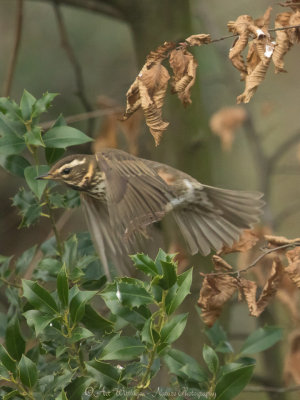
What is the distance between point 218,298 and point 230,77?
1.69 metres

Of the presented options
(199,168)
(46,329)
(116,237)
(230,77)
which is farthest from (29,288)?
(230,77)

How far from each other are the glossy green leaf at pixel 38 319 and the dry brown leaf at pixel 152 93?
0.38m

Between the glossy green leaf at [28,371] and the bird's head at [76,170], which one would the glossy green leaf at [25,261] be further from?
the glossy green leaf at [28,371]

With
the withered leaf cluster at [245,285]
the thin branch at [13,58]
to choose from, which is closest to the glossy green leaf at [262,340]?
the withered leaf cluster at [245,285]

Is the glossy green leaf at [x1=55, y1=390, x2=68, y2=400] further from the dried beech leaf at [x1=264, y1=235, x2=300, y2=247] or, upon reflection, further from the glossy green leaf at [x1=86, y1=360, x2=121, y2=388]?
the dried beech leaf at [x1=264, y1=235, x2=300, y2=247]

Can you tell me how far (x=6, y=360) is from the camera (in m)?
1.52

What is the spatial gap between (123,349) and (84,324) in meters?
0.21

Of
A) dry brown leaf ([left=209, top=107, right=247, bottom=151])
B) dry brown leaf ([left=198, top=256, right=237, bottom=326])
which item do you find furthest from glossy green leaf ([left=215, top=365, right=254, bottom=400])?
dry brown leaf ([left=209, top=107, right=247, bottom=151])

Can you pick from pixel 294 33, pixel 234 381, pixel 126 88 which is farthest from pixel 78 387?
pixel 126 88

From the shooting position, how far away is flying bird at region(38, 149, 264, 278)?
1732mm

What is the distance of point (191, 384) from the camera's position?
1.63 m

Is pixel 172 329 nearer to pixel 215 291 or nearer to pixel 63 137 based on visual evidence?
pixel 215 291

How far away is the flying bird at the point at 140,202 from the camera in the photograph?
1732 millimetres

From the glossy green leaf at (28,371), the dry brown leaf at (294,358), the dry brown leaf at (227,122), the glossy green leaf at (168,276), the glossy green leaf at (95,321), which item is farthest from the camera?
the dry brown leaf at (227,122)
